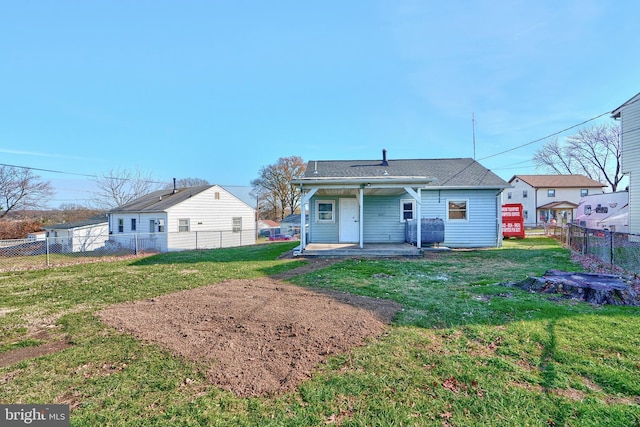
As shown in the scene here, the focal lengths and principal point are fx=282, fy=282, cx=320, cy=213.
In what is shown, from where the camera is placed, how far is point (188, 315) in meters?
4.34

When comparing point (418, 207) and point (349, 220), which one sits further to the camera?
point (349, 220)

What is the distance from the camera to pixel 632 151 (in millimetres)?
12500

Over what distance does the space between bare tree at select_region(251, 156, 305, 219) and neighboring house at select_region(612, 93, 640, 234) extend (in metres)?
32.0

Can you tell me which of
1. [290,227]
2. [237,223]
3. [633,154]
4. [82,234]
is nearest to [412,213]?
[633,154]

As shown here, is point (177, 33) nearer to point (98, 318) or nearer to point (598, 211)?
point (98, 318)

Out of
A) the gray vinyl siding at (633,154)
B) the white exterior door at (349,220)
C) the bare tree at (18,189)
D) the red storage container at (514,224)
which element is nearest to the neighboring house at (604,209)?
the red storage container at (514,224)

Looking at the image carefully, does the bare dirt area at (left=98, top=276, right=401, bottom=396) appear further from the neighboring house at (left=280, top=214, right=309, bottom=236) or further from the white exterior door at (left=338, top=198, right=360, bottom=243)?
the neighboring house at (left=280, top=214, right=309, bottom=236)

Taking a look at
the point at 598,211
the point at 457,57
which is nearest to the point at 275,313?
the point at 457,57

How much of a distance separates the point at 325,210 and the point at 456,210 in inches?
248

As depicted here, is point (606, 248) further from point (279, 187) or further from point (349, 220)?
point (279, 187)

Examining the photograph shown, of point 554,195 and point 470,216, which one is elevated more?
point 554,195

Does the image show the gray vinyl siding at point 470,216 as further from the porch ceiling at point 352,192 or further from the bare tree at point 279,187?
the bare tree at point 279,187

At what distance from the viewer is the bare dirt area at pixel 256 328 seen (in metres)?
2.76

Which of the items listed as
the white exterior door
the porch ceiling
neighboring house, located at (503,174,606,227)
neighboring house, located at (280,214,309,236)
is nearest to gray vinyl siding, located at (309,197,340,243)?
the white exterior door
